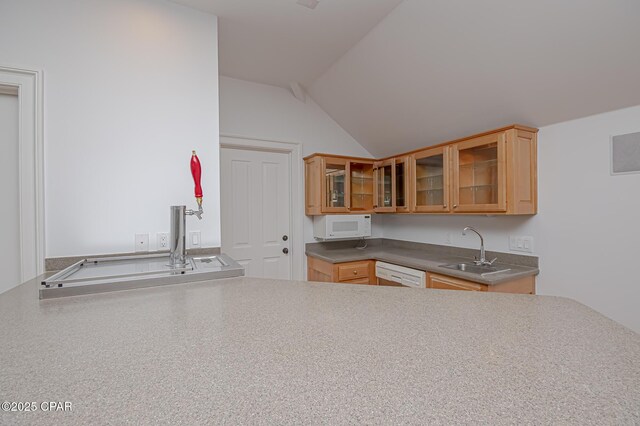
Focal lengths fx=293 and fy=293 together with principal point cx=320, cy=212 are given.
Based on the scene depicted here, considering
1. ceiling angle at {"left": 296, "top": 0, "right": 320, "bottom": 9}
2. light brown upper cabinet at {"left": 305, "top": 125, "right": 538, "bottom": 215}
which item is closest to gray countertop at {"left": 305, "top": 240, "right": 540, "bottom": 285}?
light brown upper cabinet at {"left": 305, "top": 125, "right": 538, "bottom": 215}

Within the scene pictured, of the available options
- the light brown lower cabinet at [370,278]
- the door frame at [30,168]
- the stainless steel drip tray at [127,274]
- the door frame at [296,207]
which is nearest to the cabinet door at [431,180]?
the light brown lower cabinet at [370,278]

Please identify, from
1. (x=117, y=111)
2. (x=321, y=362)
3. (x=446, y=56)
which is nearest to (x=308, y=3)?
(x=446, y=56)

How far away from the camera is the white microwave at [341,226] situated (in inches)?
123

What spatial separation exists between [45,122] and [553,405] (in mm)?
2279

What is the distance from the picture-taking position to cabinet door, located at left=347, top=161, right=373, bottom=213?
334 centimetres

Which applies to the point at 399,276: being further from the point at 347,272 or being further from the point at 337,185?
the point at 337,185

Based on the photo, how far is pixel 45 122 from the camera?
1.57m

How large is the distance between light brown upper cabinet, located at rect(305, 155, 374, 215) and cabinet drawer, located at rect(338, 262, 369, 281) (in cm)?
61

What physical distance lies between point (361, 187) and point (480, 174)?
133cm

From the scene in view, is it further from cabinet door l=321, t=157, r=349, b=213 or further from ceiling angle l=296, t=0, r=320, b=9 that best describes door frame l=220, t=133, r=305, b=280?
ceiling angle l=296, t=0, r=320, b=9

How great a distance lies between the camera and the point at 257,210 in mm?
3141

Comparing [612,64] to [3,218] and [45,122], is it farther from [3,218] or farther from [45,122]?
[3,218]

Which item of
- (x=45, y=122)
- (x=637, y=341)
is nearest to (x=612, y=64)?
(x=637, y=341)

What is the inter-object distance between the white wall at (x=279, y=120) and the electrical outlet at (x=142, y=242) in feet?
4.86
